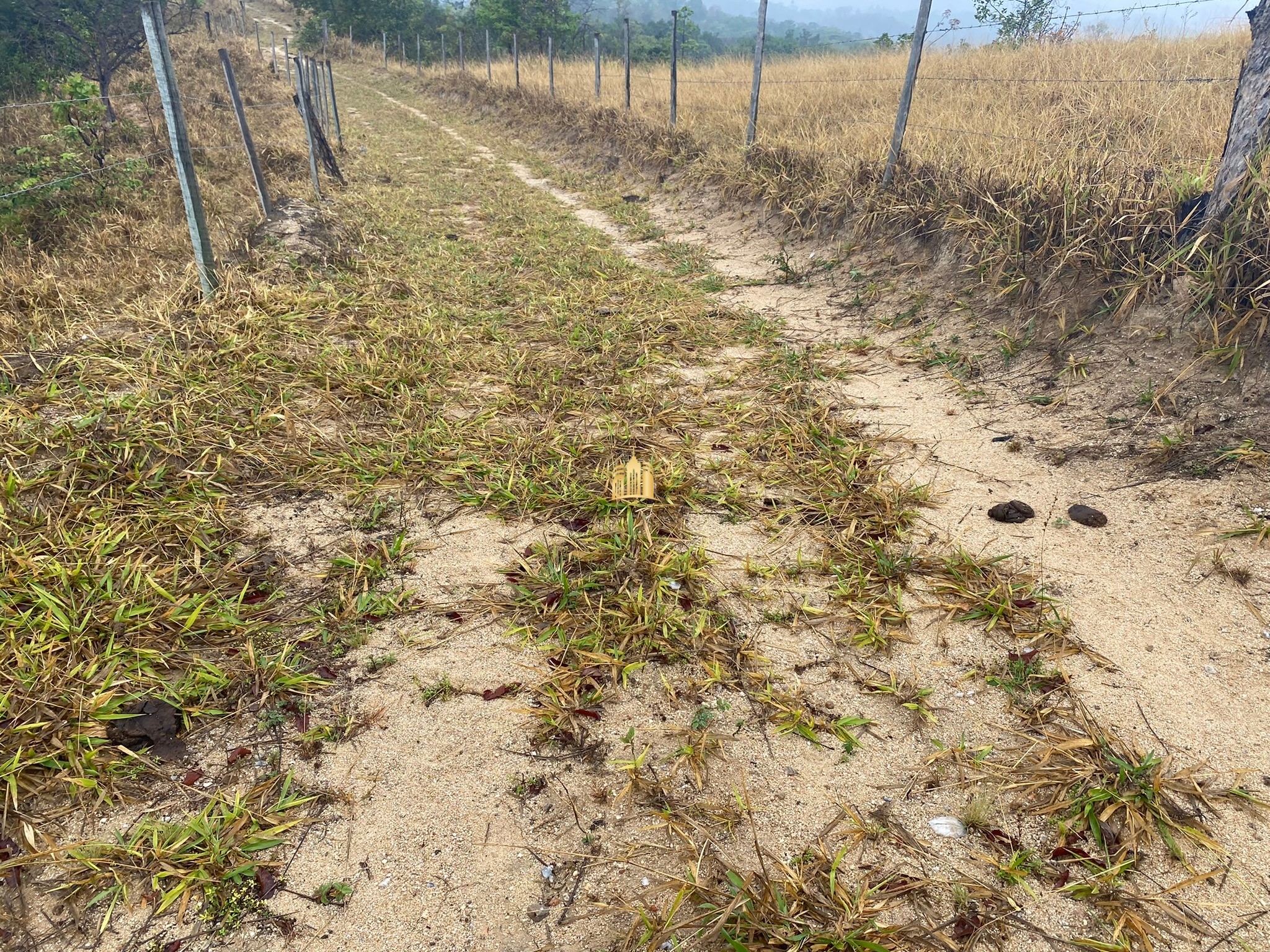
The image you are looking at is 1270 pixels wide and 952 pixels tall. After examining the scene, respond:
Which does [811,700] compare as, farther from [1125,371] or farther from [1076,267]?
[1076,267]

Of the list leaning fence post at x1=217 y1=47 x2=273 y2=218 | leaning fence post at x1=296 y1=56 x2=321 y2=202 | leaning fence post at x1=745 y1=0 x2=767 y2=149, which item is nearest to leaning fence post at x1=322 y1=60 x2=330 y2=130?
leaning fence post at x1=296 y1=56 x2=321 y2=202

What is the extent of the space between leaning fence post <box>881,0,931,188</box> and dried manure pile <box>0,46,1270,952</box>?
11.2 feet

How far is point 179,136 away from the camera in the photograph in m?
4.55

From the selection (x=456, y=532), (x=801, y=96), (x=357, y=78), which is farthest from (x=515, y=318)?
(x=357, y=78)

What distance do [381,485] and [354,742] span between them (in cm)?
160

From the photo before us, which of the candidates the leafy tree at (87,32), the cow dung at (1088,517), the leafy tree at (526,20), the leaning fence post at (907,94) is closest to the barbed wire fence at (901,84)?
the leaning fence post at (907,94)

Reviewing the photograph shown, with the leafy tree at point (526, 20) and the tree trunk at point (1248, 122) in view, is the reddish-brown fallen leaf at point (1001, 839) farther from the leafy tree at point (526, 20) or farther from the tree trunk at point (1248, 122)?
the leafy tree at point (526, 20)

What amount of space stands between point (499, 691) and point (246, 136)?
6831mm

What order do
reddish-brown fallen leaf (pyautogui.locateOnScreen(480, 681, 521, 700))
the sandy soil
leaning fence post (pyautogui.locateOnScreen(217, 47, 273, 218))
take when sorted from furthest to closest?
1. leaning fence post (pyautogui.locateOnScreen(217, 47, 273, 218))
2. reddish-brown fallen leaf (pyautogui.locateOnScreen(480, 681, 521, 700))
3. the sandy soil

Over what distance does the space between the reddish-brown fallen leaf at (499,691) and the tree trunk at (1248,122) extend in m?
4.58

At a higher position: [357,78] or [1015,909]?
[357,78]

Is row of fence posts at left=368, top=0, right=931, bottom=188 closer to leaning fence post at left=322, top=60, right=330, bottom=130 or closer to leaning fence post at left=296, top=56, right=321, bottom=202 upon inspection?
leaning fence post at left=322, top=60, right=330, bottom=130

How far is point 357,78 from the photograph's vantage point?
25.9m

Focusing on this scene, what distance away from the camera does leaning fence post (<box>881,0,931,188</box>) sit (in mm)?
5727
